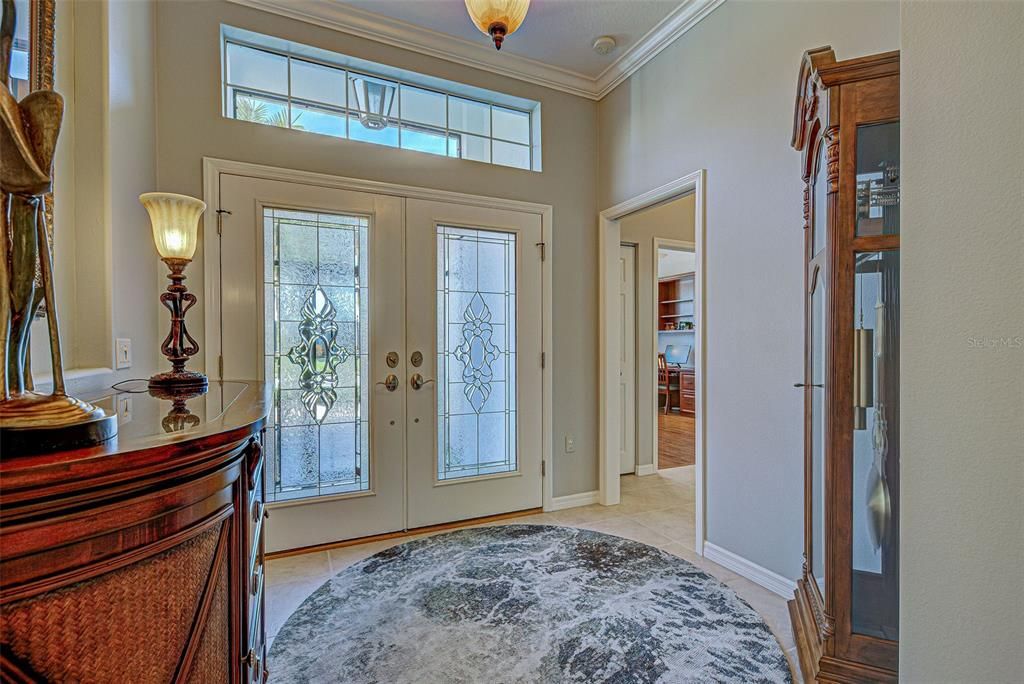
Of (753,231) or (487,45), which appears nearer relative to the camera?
(753,231)

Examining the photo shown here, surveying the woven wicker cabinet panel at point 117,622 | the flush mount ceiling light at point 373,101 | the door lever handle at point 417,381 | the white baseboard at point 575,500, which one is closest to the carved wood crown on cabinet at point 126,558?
the woven wicker cabinet panel at point 117,622

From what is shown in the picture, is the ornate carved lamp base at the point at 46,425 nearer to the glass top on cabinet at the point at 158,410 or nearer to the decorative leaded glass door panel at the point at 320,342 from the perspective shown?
the glass top on cabinet at the point at 158,410

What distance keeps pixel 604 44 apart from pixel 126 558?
3395mm

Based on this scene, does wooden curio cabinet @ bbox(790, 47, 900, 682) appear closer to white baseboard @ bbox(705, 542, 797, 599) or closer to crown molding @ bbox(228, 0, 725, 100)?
white baseboard @ bbox(705, 542, 797, 599)

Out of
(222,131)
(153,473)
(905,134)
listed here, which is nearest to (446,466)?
(222,131)

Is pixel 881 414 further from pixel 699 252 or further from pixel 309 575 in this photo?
pixel 309 575

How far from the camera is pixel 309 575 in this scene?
2.40 metres

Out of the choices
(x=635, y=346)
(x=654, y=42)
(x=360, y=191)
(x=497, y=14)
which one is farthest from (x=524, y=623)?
(x=654, y=42)

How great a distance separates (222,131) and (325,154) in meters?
0.51

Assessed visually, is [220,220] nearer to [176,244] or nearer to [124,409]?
[176,244]

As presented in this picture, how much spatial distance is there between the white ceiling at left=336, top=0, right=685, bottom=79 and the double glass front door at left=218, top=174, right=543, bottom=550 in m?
1.04

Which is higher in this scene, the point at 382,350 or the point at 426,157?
the point at 426,157

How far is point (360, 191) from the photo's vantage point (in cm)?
282

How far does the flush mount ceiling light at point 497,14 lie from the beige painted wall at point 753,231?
3.99 ft
